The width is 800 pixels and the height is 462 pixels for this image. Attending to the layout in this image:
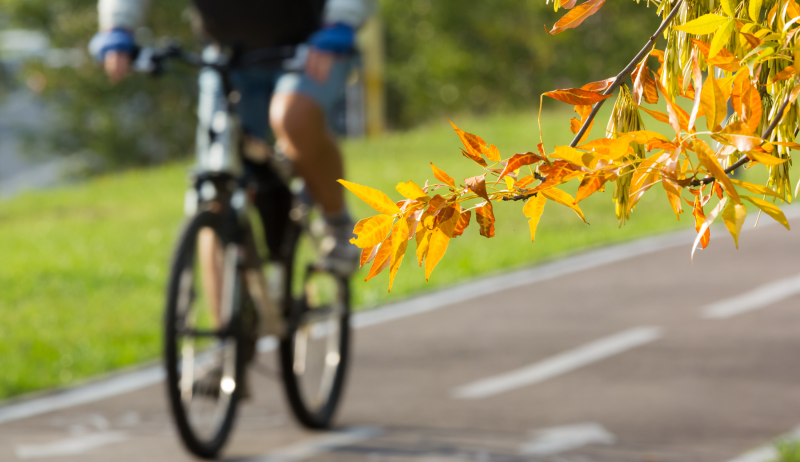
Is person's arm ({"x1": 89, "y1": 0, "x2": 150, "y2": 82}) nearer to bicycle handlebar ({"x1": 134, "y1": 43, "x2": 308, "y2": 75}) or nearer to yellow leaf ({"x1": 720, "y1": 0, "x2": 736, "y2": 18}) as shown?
A: bicycle handlebar ({"x1": 134, "y1": 43, "x2": 308, "y2": 75})

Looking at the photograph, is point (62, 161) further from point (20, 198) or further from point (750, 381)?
point (750, 381)

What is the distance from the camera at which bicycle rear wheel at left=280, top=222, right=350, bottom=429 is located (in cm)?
414

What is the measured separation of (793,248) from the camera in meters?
8.11

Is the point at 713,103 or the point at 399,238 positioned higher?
the point at 713,103

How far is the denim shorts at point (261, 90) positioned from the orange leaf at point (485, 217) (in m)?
2.71

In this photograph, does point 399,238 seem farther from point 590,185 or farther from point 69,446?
point 69,446

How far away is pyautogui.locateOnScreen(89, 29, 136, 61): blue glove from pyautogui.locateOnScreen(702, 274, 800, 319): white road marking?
3.73 m

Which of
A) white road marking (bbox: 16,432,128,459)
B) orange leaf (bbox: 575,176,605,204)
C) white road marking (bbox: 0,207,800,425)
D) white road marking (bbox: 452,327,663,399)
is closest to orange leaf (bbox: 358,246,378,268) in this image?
orange leaf (bbox: 575,176,605,204)

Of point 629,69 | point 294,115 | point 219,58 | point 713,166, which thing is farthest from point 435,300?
point 713,166

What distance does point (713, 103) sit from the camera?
1.04 m

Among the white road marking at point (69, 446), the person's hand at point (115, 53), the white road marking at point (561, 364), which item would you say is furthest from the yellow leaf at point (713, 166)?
the white road marking at point (561, 364)

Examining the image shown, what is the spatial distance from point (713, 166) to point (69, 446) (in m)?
3.64

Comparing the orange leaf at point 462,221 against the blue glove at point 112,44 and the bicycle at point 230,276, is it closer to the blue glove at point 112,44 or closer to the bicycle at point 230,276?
the bicycle at point 230,276

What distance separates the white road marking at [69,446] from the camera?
13.2ft
